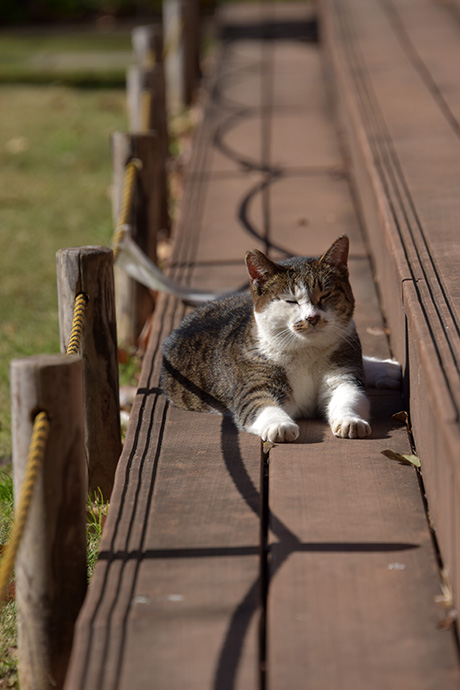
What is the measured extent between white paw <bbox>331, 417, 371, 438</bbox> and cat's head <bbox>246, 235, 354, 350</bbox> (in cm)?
33

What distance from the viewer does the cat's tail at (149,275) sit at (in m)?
4.69

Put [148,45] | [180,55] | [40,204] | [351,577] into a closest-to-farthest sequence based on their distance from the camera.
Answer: [351,577], [148,45], [40,204], [180,55]

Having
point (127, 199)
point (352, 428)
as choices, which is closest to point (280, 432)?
point (352, 428)

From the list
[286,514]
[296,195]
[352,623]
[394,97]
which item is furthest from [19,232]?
[352,623]

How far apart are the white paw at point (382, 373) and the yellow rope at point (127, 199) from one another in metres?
1.52

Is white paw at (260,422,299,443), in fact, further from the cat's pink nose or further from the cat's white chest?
the cat's pink nose

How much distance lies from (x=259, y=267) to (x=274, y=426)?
24.7 inches

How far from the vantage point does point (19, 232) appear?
779 cm

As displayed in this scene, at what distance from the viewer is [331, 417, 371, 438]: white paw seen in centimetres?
321

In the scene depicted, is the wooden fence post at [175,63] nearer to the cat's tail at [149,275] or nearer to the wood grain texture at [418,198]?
the wood grain texture at [418,198]

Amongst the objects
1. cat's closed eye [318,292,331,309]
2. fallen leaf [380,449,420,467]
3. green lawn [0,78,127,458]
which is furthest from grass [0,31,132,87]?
fallen leaf [380,449,420,467]

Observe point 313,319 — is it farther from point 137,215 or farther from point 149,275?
point 137,215

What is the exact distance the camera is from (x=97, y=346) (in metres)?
3.51

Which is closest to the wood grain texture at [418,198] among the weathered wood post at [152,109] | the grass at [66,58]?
the weathered wood post at [152,109]
